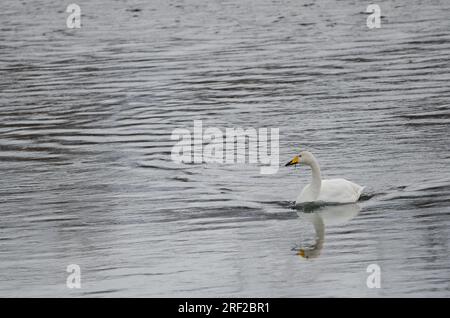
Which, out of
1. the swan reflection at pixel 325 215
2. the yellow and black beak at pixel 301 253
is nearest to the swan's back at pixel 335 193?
the swan reflection at pixel 325 215

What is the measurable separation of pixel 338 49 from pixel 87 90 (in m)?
7.20

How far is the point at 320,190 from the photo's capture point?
52.9 ft

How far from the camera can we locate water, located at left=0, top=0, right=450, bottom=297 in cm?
1317

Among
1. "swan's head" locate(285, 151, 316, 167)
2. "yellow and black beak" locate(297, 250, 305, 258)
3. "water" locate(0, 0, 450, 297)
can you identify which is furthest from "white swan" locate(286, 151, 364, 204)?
"yellow and black beak" locate(297, 250, 305, 258)

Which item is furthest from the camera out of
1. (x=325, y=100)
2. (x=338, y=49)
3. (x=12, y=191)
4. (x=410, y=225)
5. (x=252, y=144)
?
(x=338, y=49)

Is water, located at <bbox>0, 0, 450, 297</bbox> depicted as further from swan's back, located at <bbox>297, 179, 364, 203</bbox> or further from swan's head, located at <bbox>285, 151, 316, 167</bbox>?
swan's head, located at <bbox>285, 151, 316, 167</bbox>

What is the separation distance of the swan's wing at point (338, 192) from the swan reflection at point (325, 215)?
112mm

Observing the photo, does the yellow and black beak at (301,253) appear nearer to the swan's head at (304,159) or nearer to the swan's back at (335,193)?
the swan's back at (335,193)

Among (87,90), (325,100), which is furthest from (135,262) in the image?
(87,90)

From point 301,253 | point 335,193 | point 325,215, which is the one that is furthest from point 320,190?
point 301,253

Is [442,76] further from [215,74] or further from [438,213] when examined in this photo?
[438,213]

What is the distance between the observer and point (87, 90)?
85.5 feet

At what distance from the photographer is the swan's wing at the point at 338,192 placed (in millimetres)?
16062

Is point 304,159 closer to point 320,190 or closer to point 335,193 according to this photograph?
point 320,190
